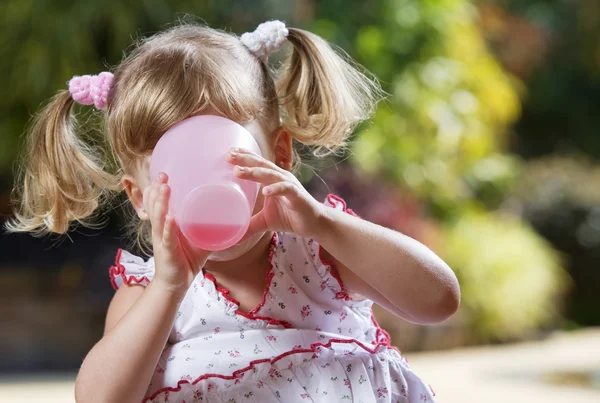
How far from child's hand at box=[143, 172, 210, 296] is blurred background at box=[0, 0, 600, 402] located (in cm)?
243

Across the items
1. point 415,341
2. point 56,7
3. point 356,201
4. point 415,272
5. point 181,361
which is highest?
point 415,272

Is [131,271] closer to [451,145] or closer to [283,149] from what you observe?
[283,149]

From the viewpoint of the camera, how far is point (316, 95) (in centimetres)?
130

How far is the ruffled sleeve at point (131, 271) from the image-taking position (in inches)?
46.7

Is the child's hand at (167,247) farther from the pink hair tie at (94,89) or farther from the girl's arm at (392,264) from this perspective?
the pink hair tie at (94,89)

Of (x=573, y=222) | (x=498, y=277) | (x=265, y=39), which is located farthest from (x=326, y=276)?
(x=573, y=222)

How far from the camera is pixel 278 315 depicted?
3.86 ft

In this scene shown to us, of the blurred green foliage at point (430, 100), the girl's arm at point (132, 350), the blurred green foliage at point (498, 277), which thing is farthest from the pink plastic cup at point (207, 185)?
the blurred green foliage at point (498, 277)

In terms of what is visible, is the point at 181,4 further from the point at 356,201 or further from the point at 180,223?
the point at 180,223

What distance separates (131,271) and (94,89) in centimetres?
26

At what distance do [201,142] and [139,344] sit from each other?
26 cm

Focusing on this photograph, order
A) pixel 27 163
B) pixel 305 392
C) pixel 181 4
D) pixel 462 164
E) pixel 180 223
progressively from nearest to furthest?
pixel 180 223
pixel 305 392
pixel 27 163
pixel 181 4
pixel 462 164

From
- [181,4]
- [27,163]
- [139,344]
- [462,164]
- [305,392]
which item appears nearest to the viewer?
[139,344]

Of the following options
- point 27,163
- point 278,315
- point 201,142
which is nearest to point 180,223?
point 201,142
